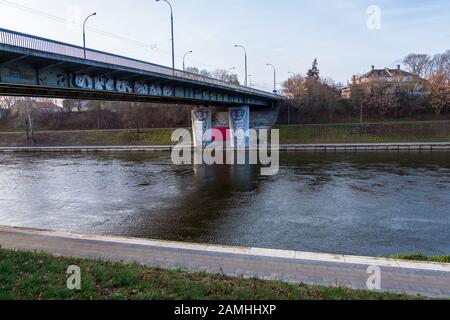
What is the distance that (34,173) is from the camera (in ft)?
111

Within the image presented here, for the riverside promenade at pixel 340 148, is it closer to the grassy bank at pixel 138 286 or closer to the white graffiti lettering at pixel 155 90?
the white graffiti lettering at pixel 155 90

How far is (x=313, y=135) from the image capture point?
58.2 m

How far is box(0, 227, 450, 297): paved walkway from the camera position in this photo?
7.09 meters

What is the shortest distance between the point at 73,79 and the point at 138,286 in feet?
64.3

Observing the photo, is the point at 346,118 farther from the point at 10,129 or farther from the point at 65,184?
the point at 10,129

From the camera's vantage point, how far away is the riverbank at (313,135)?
54.2 meters

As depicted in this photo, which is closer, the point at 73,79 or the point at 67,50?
the point at 67,50

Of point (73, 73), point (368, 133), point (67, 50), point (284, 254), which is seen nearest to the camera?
point (284, 254)

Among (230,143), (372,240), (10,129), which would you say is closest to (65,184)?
(372,240)

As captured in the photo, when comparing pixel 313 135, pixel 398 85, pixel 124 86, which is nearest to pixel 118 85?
pixel 124 86

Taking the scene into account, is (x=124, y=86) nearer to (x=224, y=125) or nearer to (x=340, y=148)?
(x=340, y=148)

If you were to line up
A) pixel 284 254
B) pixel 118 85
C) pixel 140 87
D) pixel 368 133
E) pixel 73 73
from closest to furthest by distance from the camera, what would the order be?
pixel 284 254
pixel 73 73
pixel 118 85
pixel 140 87
pixel 368 133

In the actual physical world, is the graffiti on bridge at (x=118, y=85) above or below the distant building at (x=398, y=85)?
below

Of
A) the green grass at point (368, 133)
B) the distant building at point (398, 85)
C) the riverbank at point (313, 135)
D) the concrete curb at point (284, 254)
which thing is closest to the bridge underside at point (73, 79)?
the concrete curb at point (284, 254)
